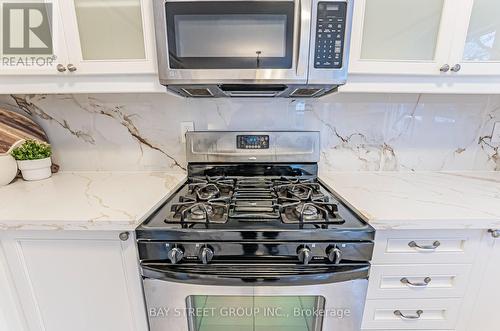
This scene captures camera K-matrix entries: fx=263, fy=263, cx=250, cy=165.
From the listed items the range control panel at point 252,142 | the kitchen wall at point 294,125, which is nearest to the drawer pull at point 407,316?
the kitchen wall at point 294,125

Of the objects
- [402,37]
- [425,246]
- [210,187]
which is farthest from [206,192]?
[402,37]

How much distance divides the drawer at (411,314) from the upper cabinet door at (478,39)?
0.87 metres

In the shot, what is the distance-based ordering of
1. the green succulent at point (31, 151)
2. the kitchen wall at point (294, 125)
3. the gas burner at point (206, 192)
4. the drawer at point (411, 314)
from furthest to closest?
the kitchen wall at point (294, 125) → the green succulent at point (31, 151) → the gas burner at point (206, 192) → the drawer at point (411, 314)

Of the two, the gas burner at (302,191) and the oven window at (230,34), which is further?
the gas burner at (302,191)

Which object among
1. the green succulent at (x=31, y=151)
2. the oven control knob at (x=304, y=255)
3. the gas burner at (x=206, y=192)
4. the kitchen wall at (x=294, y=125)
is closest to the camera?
the oven control knob at (x=304, y=255)

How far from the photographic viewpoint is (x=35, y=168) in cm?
125

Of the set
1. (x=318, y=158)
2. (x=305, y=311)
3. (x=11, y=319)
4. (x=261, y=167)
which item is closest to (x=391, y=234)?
(x=305, y=311)

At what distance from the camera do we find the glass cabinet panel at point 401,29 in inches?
38.7

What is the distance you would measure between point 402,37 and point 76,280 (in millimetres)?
1499

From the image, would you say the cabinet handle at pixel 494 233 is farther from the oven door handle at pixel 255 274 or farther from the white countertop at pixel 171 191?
the oven door handle at pixel 255 274

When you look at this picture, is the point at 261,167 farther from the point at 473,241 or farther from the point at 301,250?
the point at 473,241

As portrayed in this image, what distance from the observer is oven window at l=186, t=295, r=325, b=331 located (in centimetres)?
94

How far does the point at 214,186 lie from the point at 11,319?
89 centimetres

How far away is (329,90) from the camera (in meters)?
1.10
